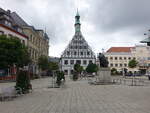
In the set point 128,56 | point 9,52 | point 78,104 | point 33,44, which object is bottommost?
point 78,104

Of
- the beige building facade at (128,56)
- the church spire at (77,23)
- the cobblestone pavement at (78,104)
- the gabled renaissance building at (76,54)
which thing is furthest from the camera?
the church spire at (77,23)

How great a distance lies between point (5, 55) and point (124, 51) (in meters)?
85.3

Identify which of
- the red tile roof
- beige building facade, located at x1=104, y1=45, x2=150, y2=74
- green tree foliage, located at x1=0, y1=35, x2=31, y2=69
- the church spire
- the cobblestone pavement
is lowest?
the cobblestone pavement

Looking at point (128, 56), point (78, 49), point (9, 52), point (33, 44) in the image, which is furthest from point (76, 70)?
point (9, 52)

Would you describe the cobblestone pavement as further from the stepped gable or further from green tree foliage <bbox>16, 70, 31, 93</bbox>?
the stepped gable

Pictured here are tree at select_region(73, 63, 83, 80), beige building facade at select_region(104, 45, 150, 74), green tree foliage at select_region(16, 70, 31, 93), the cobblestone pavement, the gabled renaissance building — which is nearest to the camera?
the cobblestone pavement

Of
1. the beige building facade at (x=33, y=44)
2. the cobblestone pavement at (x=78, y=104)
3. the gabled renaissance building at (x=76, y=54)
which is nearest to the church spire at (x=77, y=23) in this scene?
the gabled renaissance building at (x=76, y=54)

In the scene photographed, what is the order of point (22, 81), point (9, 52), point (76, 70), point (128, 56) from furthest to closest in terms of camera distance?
point (128, 56)
point (76, 70)
point (22, 81)
point (9, 52)

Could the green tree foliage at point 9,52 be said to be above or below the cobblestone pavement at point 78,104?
above

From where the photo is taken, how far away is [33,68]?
5856 cm

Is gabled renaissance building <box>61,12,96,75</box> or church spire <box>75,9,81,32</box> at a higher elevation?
church spire <box>75,9,81,32</box>

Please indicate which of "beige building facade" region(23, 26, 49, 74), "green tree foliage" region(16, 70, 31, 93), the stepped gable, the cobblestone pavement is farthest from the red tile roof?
"green tree foliage" region(16, 70, 31, 93)

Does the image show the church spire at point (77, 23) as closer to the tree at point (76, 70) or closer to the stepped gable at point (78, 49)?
the stepped gable at point (78, 49)

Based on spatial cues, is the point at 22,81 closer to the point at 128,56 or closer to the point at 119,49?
the point at 128,56
